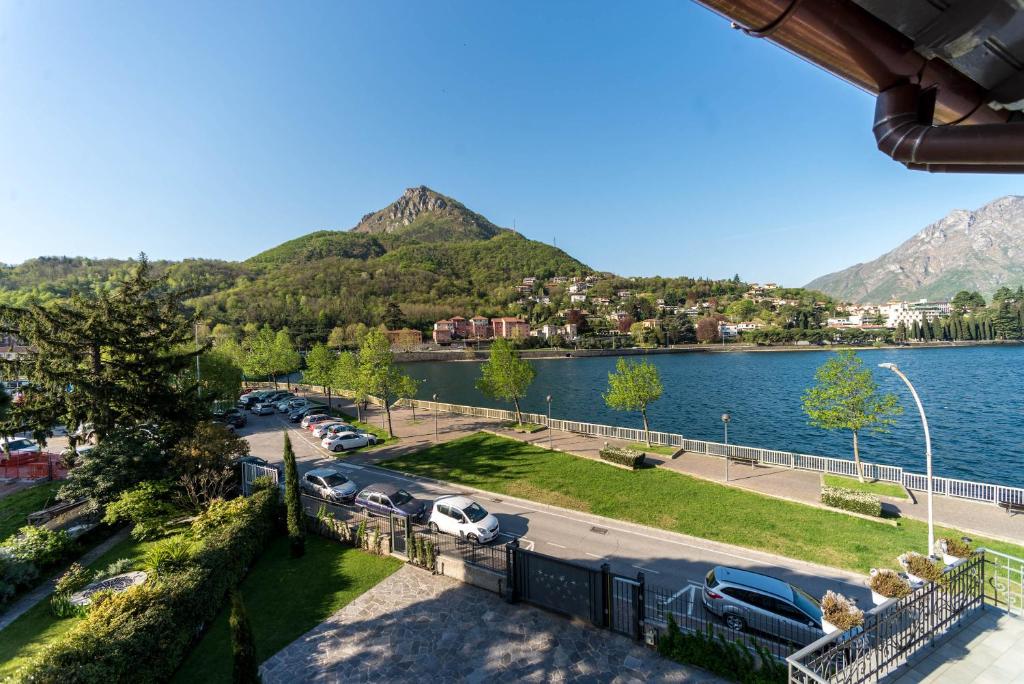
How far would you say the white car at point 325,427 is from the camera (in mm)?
27188

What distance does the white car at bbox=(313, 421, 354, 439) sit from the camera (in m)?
27.2

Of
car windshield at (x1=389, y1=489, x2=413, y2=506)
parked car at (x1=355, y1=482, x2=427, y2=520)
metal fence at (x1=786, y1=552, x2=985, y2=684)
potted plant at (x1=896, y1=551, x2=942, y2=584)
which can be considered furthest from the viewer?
car windshield at (x1=389, y1=489, x2=413, y2=506)

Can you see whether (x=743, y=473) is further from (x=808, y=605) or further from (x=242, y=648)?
(x=242, y=648)

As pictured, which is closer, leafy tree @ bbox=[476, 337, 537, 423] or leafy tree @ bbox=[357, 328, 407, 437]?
leafy tree @ bbox=[357, 328, 407, 437]

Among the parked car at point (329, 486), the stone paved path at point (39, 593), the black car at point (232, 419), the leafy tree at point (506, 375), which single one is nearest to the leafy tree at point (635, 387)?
the leafy tree at point (506, 375)

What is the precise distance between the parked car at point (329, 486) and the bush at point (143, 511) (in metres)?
4.22

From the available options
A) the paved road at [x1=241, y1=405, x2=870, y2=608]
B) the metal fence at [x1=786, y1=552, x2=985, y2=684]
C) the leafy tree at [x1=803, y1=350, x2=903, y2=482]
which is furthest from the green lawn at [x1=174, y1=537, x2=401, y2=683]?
the leafy tree at [x1=803, y1=350, x2=903, y2=482]

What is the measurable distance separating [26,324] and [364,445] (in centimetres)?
1478

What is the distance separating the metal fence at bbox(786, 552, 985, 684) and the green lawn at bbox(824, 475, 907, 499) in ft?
36.2

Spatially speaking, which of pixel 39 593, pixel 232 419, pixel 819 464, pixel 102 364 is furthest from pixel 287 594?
pixel 232 419

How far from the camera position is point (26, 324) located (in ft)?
47.9

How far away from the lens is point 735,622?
893 cm

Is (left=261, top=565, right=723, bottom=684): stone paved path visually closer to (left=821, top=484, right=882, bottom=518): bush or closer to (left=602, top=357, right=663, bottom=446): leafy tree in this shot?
(left=821, top=484, right=882, bottom=518): bush

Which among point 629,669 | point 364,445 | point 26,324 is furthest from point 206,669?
point 364,445
